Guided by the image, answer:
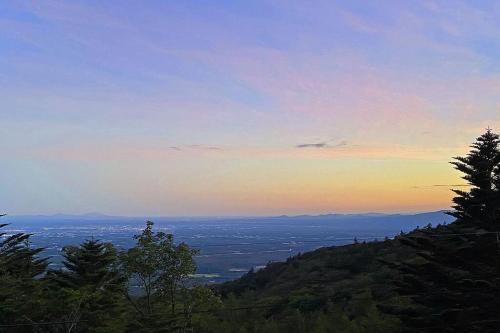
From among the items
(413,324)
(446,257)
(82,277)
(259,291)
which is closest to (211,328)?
(82,277)

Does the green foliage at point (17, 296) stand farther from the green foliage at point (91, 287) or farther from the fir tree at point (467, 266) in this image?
the fir tree at point (467, 266)

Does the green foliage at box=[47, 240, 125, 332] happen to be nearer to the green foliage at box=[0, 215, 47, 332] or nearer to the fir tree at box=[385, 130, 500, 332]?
the green foliage at box=[0, 215, 47, 332]

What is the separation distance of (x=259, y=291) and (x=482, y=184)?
44624mm

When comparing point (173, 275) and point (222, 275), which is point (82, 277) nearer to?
point (173, 275)

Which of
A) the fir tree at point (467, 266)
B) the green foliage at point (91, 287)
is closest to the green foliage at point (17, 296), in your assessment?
Answer: the green foliage at point (91, 287)

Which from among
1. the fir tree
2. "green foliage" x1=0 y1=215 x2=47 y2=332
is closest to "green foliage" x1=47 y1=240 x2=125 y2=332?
"green foliage" x1=0 y1=215 x2=47 y2=332

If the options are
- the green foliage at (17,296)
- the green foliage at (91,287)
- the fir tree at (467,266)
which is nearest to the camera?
the fir tree at (467,266)

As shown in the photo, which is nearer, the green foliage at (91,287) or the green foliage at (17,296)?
the green foliage at (91,287)

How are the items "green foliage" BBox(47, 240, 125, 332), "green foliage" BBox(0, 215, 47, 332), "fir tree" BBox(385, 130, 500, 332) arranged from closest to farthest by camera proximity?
"fir tree" BBox(385, 130, 500, 332) < "green foliage" BBox(47, 240, 125, 332) < "green foliage" BBox(0, 215, 47, 332)

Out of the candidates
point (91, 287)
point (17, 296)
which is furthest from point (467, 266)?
point (17, 296)

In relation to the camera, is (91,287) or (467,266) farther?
(91,287)

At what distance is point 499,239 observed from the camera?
2228cm

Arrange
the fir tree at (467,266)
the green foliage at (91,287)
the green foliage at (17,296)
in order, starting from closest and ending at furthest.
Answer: the fir tree at (467,266)
the green foliage at (91,287)
the green foliage at (17,296)

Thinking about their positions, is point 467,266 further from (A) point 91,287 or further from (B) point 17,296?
(B) point 17,296
